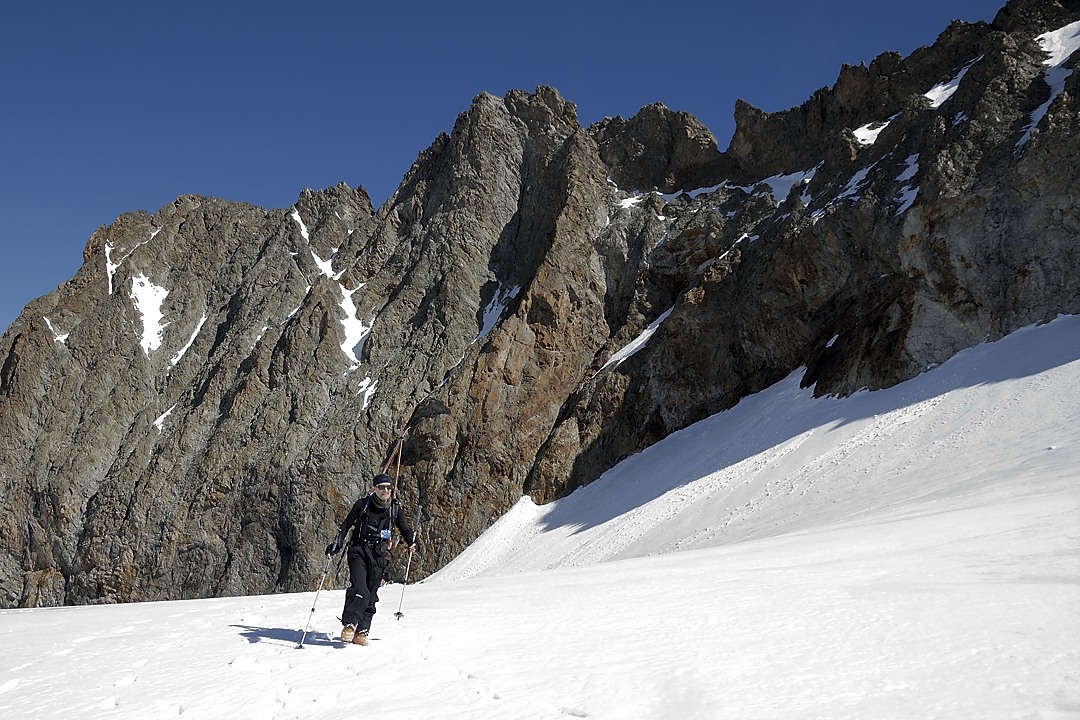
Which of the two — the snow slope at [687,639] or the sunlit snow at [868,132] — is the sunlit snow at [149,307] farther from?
the sunlit snow at [868,132]

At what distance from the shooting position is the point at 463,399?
150 ft

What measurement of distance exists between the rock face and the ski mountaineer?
81.2 ft

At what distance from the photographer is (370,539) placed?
7398 mm

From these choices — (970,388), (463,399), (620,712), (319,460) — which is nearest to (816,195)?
(970,388)

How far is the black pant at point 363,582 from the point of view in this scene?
6758 mm

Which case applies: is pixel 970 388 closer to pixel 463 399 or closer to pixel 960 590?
pixel 960 590

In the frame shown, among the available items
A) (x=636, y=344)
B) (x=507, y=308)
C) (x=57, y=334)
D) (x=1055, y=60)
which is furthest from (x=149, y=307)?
(x=1055, y=60)

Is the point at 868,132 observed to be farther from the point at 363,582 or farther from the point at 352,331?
the point at 363,582

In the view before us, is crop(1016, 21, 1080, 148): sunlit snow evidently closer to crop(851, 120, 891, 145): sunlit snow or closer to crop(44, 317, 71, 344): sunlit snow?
crop(851, 120, 891, 145): sunlit snow

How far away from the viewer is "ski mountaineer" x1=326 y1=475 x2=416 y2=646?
695 cm

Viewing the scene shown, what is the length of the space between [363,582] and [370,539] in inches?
20.1

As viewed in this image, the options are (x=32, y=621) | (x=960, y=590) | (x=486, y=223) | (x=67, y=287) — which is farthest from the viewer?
(x=67, y=287)

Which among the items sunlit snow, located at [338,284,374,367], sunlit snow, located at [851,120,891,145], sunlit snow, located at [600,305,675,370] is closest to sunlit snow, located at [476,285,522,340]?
sunlit snow, located at [338,284,374,367]

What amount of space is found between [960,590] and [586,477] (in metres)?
34.0
